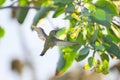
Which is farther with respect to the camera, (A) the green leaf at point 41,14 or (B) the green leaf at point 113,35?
(A) the green leaf at point 41,14

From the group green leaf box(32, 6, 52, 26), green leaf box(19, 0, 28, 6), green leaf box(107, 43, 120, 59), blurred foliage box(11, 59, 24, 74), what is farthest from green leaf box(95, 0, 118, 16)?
blurred foliage box(11, 59, 24, 74)

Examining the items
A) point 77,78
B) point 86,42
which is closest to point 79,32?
point 86,42

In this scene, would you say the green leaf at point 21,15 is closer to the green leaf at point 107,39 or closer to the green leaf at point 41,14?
the green leaf at point 41,14

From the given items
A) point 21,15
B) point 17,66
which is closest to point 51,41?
point 21,15

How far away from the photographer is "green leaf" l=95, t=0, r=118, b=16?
51.0 inches

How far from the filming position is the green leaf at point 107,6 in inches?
51.0

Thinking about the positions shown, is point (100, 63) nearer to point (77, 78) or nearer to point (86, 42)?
point (86, 42)

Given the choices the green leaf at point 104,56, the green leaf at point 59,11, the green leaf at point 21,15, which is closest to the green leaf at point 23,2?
the green leaf at point 21,15

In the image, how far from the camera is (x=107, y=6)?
4.29 ft

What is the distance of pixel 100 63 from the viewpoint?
4.32ft

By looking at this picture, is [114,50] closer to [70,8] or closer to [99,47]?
[99,47]

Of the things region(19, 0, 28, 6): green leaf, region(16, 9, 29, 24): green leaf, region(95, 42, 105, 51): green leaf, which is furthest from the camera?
→ region(19, 0, 28, 6): green leaf

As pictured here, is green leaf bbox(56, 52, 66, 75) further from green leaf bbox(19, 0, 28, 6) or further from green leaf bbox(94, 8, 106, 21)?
green leaf bbox(19, 0, 28, 6)

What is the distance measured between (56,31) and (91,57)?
18 cm
